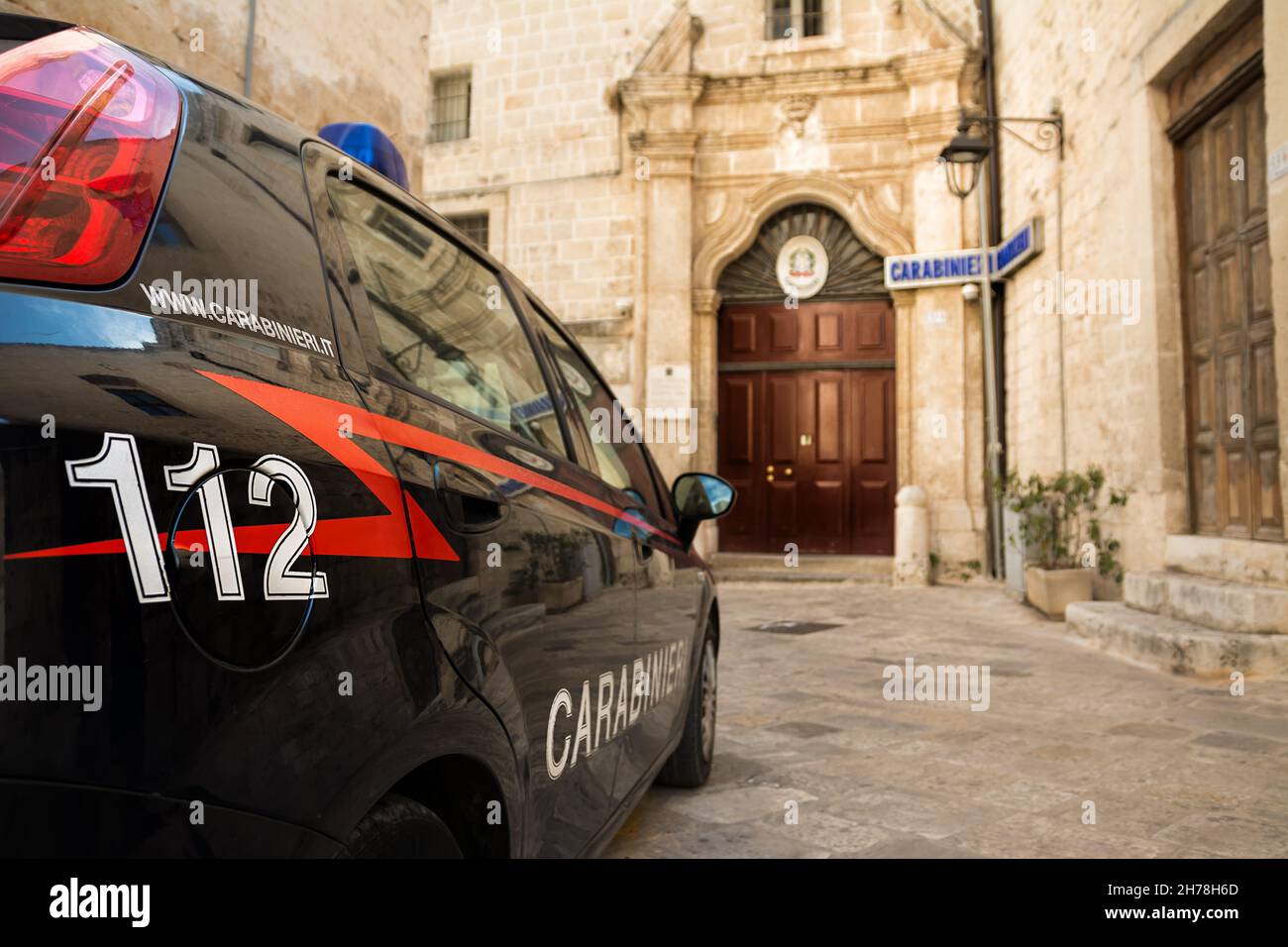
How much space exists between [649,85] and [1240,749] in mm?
11811

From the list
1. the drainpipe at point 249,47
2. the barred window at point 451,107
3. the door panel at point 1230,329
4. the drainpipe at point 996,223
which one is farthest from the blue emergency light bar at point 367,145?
the barred window at point 451,107

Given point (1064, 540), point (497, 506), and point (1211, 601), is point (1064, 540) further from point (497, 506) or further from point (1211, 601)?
point (497, 506)

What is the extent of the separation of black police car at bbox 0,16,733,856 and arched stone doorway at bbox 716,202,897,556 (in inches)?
468

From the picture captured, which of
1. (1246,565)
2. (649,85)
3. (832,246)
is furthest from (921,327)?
(1246,565)

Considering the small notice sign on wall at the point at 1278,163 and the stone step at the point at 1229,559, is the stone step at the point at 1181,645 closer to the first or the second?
the stone step at the point at 1229,559

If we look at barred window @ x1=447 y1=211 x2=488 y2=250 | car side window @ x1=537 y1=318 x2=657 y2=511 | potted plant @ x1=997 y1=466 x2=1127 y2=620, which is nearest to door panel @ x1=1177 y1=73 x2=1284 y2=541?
potted plant @ x1=997 y1=466 x2=1127 y2=620

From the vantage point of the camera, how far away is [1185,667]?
6055 millimetres

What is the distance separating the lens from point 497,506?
1.67 meters

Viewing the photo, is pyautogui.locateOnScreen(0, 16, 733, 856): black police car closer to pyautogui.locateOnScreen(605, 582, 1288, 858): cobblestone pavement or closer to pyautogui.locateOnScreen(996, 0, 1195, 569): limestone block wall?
pyautogui.locateOnScreen(605, 582, 1288, 858): cobblestone pavement

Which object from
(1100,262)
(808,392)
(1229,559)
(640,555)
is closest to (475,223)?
(808,392)

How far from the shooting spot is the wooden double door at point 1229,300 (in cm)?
650

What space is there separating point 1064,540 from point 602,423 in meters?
7.62

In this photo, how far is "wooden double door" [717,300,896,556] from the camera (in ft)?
44.1
